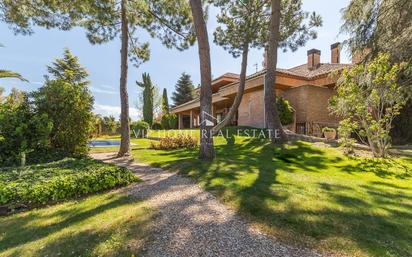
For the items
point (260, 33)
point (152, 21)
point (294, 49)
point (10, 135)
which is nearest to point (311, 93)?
point (294, 49)

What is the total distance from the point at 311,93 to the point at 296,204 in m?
13.9

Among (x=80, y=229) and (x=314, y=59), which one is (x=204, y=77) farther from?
(x=314, y=59)

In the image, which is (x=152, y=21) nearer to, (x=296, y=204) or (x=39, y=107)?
(x=39, y=107)

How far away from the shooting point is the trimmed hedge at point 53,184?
173 inches

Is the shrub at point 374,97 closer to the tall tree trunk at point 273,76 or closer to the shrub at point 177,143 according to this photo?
the tall tree trunk at point 273,76

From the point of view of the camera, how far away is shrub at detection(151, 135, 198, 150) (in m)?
13.2

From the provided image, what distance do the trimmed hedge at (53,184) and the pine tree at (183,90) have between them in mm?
40033

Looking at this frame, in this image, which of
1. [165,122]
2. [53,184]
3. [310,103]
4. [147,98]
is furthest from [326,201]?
[147,98]

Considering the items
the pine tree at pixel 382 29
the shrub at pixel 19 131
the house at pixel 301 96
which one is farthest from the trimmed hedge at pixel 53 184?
the house at pixel 301 96

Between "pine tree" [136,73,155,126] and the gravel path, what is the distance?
27714 mm

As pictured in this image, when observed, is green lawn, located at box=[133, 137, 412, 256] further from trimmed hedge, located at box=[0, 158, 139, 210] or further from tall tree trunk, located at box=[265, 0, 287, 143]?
tall tree trunk, located at box=[265, 0, 287, 143]

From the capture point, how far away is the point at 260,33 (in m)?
14.1

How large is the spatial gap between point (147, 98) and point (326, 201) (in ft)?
97.7

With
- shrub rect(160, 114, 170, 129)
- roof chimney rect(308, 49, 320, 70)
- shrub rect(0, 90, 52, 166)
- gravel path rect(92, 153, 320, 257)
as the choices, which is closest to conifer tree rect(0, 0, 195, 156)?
shrub rect(0, 90, 52, 166)
